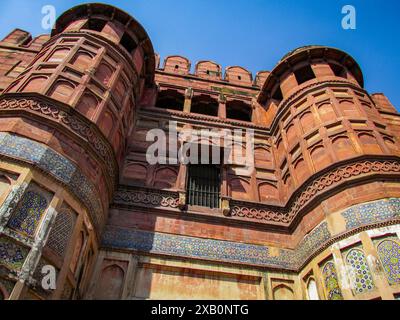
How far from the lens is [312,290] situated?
881cm

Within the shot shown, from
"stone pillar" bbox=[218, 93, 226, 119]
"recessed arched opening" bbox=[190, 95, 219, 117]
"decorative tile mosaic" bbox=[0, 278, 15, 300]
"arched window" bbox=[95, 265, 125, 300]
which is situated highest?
"recessed arched opening" bbox=[190, 95, 219, 117]

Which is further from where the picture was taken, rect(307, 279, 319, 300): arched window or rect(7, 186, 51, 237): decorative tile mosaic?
rect(307, 279, 319, 300): arched window

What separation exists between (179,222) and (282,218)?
2942 mm

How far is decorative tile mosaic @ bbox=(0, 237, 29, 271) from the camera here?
19.8 feet

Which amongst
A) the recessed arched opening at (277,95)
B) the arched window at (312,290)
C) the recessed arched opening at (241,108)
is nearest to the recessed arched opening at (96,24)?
the recessed arched opening at (241,108)

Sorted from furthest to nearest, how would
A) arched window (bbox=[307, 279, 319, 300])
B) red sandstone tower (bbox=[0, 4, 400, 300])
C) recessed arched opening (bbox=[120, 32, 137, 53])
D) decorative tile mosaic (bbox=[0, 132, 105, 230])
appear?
1. recessed arched opening (bbox=[120, 32, 137, 53])
2. arched window (bbox=[307, 279, 319, 300])
3. decorative tile mosaic (bbox=[0, 132, 105, 230])
4. red sandstone tower (bbox=[0, 4, 400, 300])

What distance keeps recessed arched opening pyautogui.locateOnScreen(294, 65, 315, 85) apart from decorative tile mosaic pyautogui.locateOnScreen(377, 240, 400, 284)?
8.15 metres

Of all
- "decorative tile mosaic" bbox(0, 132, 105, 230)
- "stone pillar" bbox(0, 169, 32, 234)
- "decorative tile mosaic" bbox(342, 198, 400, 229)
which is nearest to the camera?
"stone pillar" bbox(0, 169, 32, 234)

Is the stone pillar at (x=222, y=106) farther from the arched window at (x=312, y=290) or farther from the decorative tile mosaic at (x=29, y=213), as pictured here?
the decorative tile mosaic at (x=29, y=213)

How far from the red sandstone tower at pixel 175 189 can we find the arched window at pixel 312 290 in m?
0.04

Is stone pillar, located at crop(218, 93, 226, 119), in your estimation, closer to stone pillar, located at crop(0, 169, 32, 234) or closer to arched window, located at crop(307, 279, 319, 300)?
arched window, located at crop(307, 279, 319, 300)

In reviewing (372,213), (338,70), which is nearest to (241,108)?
(338,70)

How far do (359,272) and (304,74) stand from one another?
8.80 metres

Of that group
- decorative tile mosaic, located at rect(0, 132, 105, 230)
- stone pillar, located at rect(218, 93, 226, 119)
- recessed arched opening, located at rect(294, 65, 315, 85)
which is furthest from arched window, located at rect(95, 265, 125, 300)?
recessed arched opening, located at rect(294, 65, 315, 85)
